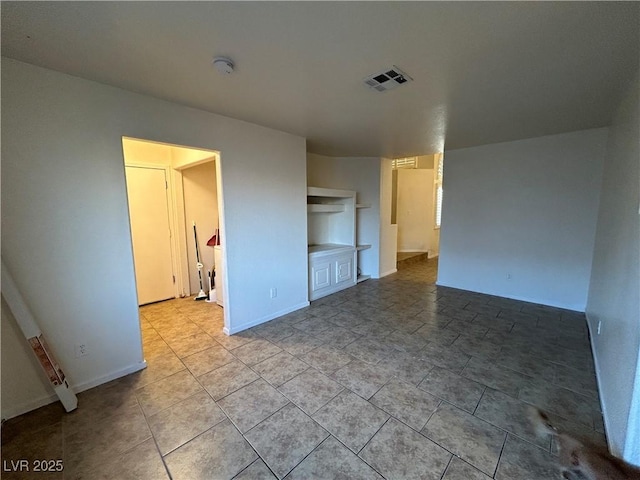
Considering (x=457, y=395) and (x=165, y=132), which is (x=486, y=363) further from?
(x=165, y=132)

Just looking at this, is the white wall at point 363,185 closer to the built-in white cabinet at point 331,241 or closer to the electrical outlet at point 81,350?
the built-in white cabinet at point 331,241

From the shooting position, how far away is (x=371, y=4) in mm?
1294

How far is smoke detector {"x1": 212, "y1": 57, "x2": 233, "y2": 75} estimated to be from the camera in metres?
1.77

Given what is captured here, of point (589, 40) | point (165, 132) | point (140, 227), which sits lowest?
point (140, 227)

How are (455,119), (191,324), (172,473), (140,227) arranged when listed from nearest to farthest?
(172,473) → (455,119) → (191,324) → (140,227)

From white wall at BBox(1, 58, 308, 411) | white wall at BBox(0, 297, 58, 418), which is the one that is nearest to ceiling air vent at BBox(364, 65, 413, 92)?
white wall at BBox(1, 58, 308, 411)

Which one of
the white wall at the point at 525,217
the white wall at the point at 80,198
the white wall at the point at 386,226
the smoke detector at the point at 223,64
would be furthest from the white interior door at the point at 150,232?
the white wall at the point at 525,217

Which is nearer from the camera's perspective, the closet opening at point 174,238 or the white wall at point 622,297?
the white wall at point 622,297

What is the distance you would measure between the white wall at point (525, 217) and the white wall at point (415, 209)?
298cm

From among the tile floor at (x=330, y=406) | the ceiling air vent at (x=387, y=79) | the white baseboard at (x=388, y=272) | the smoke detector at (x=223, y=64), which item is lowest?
the tile floor at (x=330, y=406)

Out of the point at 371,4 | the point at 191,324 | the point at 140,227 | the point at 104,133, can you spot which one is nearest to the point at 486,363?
the point at 371,4

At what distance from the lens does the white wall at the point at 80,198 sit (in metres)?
1.86

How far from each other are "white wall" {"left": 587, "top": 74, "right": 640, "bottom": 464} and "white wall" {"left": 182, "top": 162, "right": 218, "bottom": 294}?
4901 millimetres

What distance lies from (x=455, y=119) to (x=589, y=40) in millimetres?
1475
